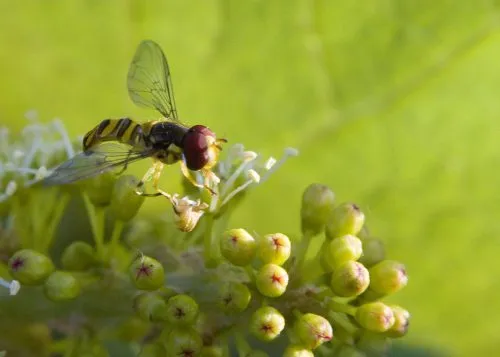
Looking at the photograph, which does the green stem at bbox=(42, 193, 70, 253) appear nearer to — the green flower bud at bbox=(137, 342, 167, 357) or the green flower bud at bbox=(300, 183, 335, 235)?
the green flower bud at bbox=(137, 342, 167, 357)

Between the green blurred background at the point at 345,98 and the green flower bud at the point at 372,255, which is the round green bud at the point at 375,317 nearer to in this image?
the green flower bud at the point at 372,255

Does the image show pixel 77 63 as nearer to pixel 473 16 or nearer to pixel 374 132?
pixel 374 132

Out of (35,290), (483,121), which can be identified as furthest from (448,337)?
(35,290)

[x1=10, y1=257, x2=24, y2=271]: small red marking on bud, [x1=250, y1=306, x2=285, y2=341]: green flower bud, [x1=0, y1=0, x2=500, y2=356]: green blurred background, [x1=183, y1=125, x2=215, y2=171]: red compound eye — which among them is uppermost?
[x1=0, y1=0, x2=500, y2=356]: green blurred background

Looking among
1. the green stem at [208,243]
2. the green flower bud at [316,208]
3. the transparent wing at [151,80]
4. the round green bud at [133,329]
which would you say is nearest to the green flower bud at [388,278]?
the green flower bud at [316,208]

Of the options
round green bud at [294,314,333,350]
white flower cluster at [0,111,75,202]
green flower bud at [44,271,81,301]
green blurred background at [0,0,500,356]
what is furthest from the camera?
green blurred background at [0,0,500,356]

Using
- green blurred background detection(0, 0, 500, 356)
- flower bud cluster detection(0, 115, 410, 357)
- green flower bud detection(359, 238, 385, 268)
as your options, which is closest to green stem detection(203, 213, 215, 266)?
flower bud cluster detection(0, 115, 410, 357)
